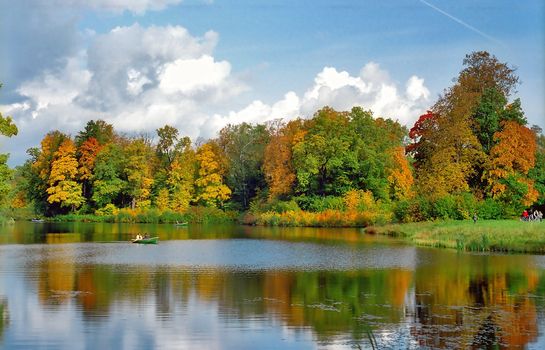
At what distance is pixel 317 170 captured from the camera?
77750 mm

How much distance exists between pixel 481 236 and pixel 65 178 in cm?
6392

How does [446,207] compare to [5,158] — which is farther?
[446,207]

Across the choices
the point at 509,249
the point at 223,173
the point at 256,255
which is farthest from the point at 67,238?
the point at 223,173

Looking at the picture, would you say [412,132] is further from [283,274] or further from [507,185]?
[283,274]

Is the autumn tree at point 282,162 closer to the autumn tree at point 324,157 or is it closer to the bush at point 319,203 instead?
the autumn tree at point 324,157

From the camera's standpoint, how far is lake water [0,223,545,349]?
17.4 m

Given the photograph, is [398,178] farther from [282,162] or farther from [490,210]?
[490,210]

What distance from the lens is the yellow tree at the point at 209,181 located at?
89438 mm

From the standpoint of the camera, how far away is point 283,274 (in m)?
31.0

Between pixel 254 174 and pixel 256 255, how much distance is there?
5203 centimetres

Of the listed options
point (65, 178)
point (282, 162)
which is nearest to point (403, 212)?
point (282, 162)

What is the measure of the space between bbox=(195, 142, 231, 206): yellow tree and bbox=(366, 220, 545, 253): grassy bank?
3907 cm

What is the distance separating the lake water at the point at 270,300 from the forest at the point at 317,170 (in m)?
17.1

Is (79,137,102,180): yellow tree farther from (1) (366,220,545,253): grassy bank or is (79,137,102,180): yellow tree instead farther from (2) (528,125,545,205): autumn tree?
(2) (528,125,545,205): autumn tree
